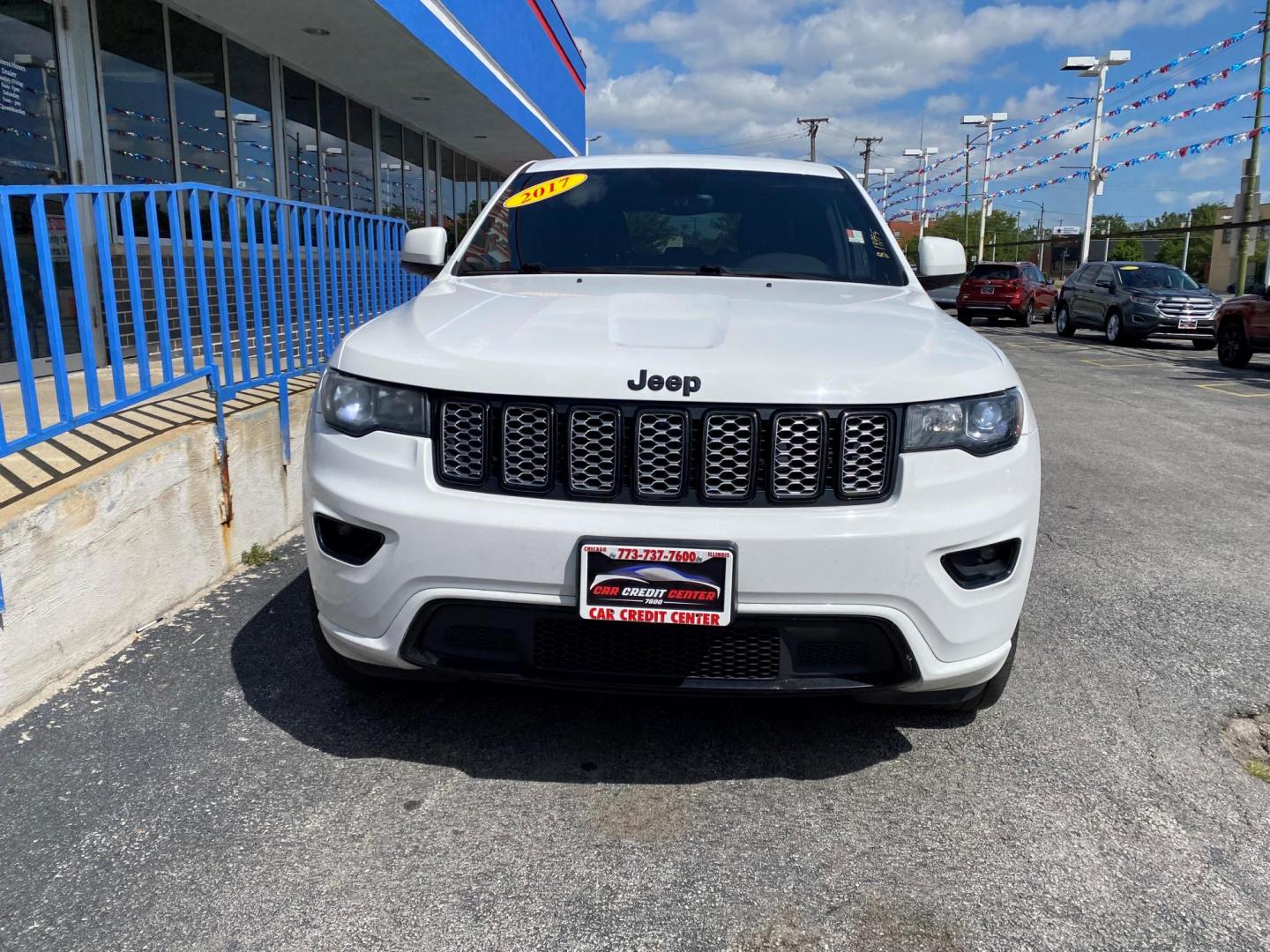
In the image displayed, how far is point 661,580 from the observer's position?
7.33ft

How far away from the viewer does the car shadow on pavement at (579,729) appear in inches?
106

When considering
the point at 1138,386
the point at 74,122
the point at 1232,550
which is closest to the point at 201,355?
the point at 74,122

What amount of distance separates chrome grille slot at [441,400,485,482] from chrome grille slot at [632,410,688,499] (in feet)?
1.23

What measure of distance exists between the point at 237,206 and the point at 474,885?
3.55m

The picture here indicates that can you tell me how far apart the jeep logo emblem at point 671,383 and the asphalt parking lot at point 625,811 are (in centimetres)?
106

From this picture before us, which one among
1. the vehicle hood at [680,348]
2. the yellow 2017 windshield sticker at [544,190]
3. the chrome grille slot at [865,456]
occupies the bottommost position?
the chrome grille slot at [865,456]

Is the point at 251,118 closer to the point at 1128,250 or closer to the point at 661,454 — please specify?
the point at 661,454

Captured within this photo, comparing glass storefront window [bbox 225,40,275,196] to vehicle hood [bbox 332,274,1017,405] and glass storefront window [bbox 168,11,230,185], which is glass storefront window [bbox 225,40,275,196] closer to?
glass storefront window [bbox 168,11,230,185]

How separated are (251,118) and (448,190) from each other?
30.5 ft

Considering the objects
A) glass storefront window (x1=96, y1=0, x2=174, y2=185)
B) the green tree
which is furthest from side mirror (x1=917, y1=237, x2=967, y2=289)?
the green tree

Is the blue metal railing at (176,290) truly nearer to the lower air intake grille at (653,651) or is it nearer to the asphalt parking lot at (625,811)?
the asphalt parking lot at (625,811)

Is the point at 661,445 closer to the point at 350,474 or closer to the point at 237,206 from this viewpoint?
the point at 350,474

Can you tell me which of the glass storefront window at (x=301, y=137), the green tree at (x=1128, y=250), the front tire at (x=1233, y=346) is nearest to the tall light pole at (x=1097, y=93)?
the front tire at (x=1233, y=346)

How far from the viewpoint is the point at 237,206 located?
15.0 ft
